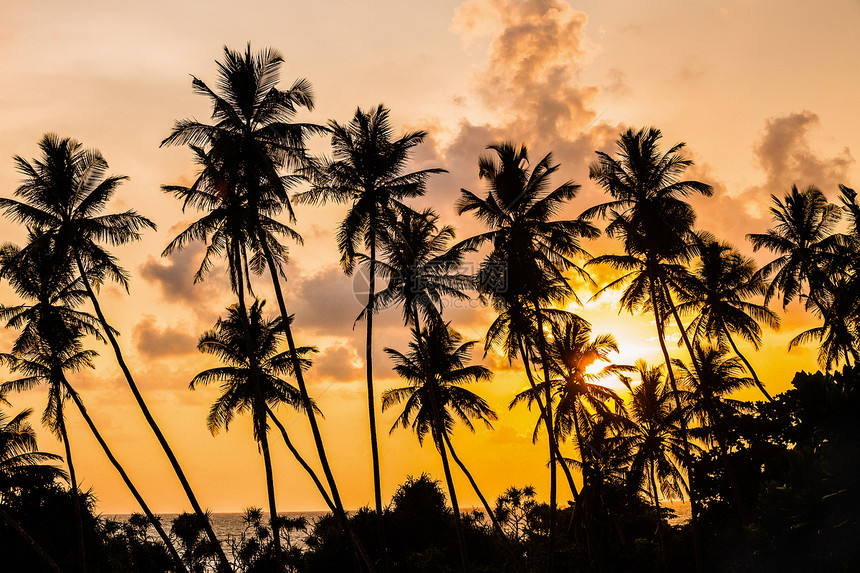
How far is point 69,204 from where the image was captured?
22844mm

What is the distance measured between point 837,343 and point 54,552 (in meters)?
37.8

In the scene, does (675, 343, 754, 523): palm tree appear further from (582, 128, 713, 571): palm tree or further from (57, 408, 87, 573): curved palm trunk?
(57, 408, 87, 573): curved palm trunk

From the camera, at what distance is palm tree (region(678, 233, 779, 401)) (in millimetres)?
31609

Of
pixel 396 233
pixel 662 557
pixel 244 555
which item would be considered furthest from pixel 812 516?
pixel 244 555

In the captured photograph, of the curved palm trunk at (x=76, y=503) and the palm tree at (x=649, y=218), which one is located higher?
the palm tree at (x=649, y=218)

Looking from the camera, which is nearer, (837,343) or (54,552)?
(54,552)

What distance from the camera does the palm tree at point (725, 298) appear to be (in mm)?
31609

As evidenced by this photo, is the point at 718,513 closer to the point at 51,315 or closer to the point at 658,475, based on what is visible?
the point at 658,475

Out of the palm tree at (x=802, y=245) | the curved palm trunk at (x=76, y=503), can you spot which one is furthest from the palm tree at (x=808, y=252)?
the curved palm trunk at (x=76, y=503)

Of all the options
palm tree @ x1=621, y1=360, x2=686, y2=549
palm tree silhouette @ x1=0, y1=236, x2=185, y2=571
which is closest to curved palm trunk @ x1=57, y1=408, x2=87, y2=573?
palm tree silhouette @ x1=0, y1=236, x2=185, y2=571

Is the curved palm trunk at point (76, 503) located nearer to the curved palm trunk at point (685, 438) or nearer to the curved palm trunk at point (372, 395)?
the curved palm trunk at point (372, 395)

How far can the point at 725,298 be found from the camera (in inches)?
1283

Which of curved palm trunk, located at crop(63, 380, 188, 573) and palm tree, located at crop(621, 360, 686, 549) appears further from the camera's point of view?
palm tree, located at crop(621, 360, 686, 549)

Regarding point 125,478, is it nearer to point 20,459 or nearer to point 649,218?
point 20,459
